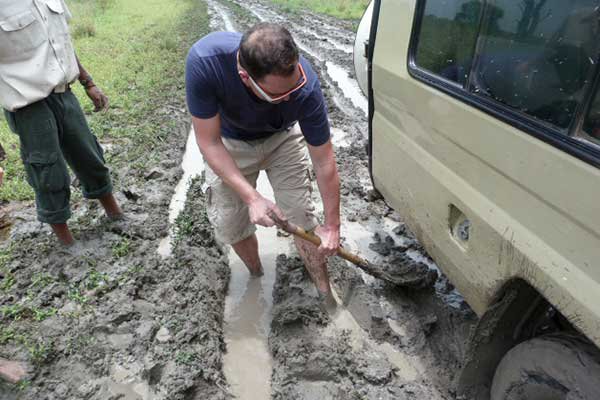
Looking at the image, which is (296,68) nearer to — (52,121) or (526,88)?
(526,88)

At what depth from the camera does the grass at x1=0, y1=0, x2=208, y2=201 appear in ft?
15.6

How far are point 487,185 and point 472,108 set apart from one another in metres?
0.31

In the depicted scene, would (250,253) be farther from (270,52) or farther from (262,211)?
(270,52)

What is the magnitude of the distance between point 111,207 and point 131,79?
182 inches

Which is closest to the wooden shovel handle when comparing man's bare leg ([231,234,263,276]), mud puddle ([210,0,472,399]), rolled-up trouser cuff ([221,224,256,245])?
mud puddle ([210,0,472,399])

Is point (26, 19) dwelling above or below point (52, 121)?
above

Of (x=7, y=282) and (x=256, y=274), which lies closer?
(x=7, y=282)

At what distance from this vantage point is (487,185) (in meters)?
1.62

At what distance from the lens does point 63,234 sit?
3203 millimetres

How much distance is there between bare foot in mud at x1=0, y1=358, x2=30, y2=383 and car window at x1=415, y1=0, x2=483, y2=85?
2.52 meters

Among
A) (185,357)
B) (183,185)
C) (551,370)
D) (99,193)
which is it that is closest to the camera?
(551,370)

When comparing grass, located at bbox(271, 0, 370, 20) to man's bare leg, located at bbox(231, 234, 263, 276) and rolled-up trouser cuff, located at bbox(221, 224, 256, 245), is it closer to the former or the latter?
man's bare leg, located at bbox(231, 234, 263, 276)

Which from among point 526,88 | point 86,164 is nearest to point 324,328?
point 526,88

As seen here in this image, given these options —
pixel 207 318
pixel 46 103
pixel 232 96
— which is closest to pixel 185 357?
pixel 207 318
